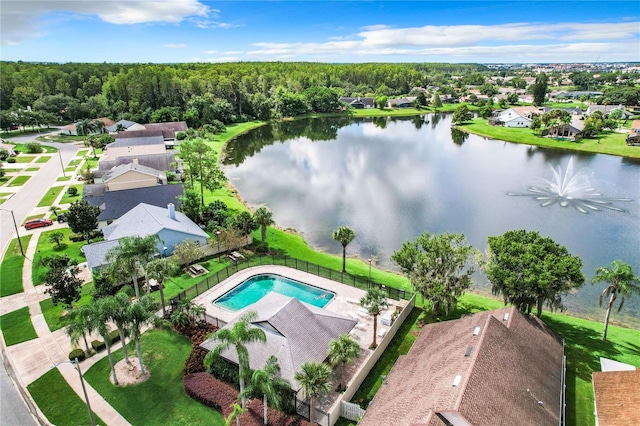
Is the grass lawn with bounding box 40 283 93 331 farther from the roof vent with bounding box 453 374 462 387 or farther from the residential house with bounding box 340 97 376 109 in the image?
the residential house with bounding box 340 97 376 109

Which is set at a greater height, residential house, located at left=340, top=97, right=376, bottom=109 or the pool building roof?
residential house, located at left=340, top=97, right=376, bottom=109

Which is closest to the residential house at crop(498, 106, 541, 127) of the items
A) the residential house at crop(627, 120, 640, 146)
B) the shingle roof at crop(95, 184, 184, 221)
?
the residential house at crop(627, 120, 640, 146)

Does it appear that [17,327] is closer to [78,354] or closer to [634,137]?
[78,354]

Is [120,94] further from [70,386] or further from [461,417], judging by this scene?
[461,417]

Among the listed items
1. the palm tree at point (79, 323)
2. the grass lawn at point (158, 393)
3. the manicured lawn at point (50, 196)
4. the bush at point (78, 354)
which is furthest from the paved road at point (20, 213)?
the palm tree at point (79, 323)

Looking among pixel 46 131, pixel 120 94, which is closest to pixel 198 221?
pixel 46 131

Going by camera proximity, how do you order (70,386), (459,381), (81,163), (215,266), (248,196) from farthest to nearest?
(81,163) < (248,196) < (215,266) < (70,386) < (459,381)

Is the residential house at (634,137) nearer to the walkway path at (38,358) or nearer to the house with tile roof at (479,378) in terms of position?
the house with tile roof at (479,378)

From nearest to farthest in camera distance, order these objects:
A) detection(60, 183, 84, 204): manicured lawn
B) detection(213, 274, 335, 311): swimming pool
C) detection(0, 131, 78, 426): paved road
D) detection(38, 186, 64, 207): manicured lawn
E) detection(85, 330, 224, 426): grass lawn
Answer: detection(85, 330, 224, 426): grass lawn < detection(0, 131, 78, 426): paved road < detection(213, 274, 335, 311): swimming pool < detection(38, 186, 64, 207): manicured lawn < detection(60, 183, 84, 204): manicured lawn
